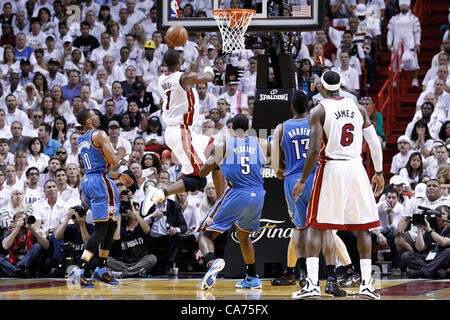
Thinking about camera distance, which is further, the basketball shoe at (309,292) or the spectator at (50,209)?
the spectator at (50,209)

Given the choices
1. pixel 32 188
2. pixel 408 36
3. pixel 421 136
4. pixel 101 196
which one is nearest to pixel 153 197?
pixel 101 196

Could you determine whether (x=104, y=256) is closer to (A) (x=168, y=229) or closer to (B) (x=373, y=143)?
(A) (x=168, y=229)

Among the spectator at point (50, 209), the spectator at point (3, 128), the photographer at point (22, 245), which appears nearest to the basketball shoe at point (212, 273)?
the photographer at point (22, 245)

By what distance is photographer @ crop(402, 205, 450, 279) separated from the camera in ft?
37.2

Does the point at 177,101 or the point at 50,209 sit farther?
the point at 50,209

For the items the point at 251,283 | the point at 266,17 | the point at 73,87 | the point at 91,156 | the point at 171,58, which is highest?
the point at 266,17

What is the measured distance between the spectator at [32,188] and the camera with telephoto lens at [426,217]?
259 inches

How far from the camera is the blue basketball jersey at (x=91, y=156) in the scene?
1002 cm

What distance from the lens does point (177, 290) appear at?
9.52 metres

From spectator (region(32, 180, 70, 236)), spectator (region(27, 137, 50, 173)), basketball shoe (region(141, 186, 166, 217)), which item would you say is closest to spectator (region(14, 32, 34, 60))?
spectator (region(27, 137, 50, 173))

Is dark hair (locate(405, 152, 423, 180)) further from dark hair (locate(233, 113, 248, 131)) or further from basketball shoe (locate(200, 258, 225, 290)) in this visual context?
basketball shoe (locate(200, 258, 225, 290))

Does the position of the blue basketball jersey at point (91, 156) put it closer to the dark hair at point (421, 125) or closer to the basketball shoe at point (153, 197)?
the basketball shoe at point (153, 197)

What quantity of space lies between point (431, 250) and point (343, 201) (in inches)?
163
